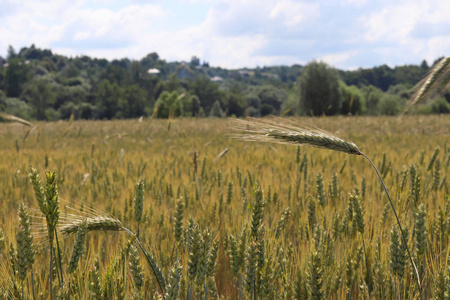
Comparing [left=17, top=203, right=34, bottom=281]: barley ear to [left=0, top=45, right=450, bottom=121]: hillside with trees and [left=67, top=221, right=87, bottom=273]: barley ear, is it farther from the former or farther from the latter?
[left=0, top=45, right=450, bottom=121]: hillside with trees

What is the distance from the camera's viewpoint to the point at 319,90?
37.3 metres

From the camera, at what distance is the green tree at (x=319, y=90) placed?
37.2 meters

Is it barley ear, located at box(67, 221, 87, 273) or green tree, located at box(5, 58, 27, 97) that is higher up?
green tree, located at box(5, 58, 27, 97)

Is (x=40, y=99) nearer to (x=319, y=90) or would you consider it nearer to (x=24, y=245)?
(x=319, y=90)

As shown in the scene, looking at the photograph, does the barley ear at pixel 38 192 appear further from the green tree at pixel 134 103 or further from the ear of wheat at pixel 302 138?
the green tree at pixel 134 103

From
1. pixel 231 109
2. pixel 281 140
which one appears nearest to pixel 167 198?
pixel 281 140

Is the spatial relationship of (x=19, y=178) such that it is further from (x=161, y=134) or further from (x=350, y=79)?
(x=350, y=79)

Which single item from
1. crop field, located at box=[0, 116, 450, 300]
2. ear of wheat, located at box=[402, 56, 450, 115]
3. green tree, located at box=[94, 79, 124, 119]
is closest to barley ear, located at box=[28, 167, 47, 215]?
crop field, located at box=[0, 116, 450, 300]

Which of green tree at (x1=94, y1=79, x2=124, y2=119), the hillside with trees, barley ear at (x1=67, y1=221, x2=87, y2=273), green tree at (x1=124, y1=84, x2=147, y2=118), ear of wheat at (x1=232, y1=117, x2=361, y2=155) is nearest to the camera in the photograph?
barley ear at (x1=67, y1=221, x2=87, y2=273)

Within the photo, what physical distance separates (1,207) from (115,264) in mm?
2111

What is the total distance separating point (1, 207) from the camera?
111 inches

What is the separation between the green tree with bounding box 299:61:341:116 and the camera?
122 ft

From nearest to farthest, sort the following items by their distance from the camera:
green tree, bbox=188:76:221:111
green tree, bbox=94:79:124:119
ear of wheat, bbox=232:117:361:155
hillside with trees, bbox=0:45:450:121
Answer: ear of wheat, bbox=232:117:361:155, hillside with trees, bbox=0:45:450:121, green tree, bbox=94:79:124:119, green tree, bbox=188:76:221:111

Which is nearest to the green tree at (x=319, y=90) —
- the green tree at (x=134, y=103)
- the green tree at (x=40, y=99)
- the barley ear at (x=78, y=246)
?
the barley ear at (x=78, y=246)
